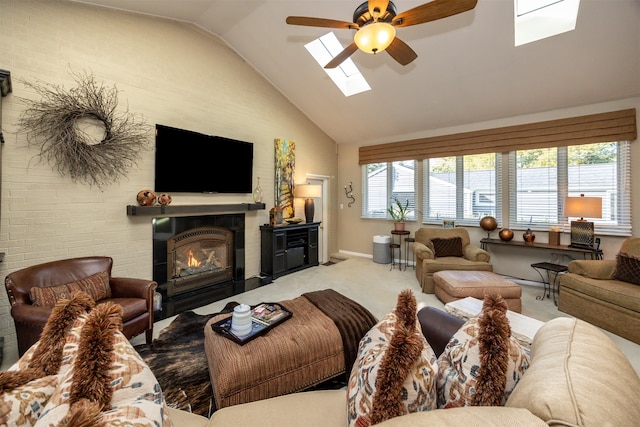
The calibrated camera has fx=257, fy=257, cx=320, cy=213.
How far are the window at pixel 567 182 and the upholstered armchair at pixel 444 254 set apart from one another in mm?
986

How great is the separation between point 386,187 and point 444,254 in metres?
2.07

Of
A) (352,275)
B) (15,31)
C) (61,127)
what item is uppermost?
(15,31)

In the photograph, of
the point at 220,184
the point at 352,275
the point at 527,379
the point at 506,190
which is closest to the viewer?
the point at 527,379

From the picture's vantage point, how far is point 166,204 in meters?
3.19

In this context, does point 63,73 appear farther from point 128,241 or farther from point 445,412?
point 445,412

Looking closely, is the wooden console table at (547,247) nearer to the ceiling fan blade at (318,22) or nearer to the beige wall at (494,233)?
the beige wall at (494,233)

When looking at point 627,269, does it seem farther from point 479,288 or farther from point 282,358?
point 282,358

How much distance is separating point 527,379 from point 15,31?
425 centimetres

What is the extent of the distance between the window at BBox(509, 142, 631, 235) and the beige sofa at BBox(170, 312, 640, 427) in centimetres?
391

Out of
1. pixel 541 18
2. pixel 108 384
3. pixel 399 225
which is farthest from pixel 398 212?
pixel 108 384

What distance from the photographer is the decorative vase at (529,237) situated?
Result: 3.84 meters

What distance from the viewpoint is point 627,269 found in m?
2.68

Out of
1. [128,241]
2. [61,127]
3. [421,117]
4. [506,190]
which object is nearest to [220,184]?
[128,241]

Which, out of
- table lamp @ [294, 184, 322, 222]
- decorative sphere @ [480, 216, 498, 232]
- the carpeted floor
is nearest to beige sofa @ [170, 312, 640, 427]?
the carpeted floor
